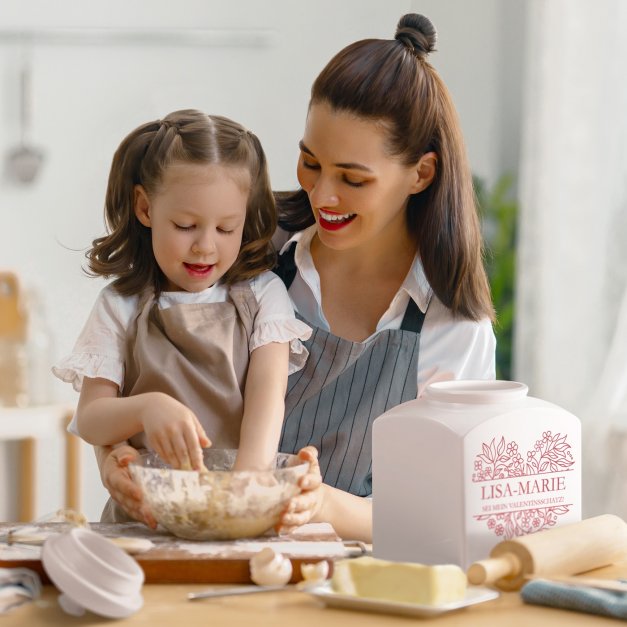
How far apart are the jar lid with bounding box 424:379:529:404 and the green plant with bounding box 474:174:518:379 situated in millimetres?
2403

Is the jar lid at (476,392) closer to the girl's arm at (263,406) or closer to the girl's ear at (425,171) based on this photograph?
the girl's arm at (263,406)

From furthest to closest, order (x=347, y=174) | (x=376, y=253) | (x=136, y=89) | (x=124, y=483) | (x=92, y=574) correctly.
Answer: (x=136, y=89)
(x=376, y=253)
(x=347, y=174)
(x=124, y=483)
(x=92, y=574)

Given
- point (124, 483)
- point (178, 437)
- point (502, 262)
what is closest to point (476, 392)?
point (178, 437)

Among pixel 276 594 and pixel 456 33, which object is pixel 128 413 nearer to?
pixel 276 594

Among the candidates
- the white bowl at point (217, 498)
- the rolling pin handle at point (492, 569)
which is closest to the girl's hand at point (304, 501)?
the white bowl at point (217, 498)

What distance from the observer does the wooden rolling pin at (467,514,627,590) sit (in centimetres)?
105

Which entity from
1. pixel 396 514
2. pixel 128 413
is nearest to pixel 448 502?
pixel 396 514

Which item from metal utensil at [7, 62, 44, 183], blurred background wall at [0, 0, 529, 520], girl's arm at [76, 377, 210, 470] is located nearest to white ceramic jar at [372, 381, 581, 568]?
girl's arm at [76, 377, 210, 470]

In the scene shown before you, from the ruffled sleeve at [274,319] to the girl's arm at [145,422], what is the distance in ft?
0.72

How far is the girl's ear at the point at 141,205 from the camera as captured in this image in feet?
5.13

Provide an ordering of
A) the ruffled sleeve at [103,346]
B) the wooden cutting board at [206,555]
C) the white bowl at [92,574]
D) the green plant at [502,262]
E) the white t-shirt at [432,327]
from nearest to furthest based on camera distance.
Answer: the white bowl at [92,574]
the wooden cutting board at [206,555]
the ruffled sleeve at [103,346]
the white t-shirt at [432,327]
the green plant at [502,262]

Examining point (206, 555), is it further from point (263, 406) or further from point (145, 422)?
point (263, 406)

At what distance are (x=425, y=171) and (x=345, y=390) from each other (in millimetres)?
362

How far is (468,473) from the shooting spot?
1.09m
